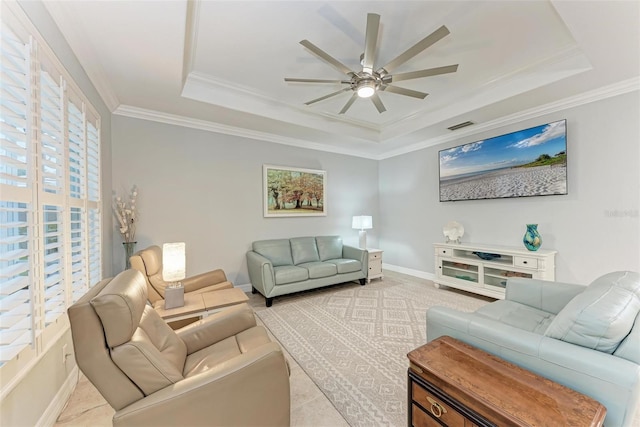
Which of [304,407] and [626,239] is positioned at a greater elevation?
[626,239]

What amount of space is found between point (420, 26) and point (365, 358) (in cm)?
297

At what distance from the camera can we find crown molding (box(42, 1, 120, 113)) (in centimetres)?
168

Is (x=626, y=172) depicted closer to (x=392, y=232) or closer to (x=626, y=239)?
(x=626, y=239)

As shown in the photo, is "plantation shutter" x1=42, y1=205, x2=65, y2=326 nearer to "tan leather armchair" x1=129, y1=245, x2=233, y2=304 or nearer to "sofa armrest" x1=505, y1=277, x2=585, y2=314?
"tan leather armchair" x1=129, y1=245, x2=233, y2=304

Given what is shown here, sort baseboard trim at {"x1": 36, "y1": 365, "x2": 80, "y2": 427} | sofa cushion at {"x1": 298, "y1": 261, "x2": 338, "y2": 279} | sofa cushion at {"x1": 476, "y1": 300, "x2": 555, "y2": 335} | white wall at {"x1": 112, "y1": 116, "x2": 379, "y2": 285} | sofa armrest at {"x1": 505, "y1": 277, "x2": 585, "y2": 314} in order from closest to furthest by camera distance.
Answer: baseboard trim at {"x1": 36, "y1": 365, "x2": 80, "y2": 427}
sofa cushion at {"x1": 476, "y1": 300, "x2": 555, "y2": 335}
sofa armrest at {"x1": 505, "y1": 277, "x2": 585, "y2": 314}
white wall at {"x1": 112, "y1": 116, "x2": 379, "y2": 285}
sofa cushion at {"x1": 298, "y1": 261, "x2": 338, "y2": 279}

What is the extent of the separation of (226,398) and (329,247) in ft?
11.7

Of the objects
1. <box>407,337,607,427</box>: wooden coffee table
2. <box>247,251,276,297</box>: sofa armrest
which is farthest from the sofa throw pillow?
<box>247,251,276,297</box>: sofa armrest

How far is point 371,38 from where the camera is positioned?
1.83 m

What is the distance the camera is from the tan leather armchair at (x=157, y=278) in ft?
8.57

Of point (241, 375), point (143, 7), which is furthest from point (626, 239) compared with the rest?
point (143, 7)

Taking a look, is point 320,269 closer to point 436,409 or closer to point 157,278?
point 157,278

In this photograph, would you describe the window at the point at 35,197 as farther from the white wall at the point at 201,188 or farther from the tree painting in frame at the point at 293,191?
the tree painting in frame at the point at 293,191

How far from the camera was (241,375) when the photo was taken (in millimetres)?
1183

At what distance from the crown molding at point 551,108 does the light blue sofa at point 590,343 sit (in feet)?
8.51
